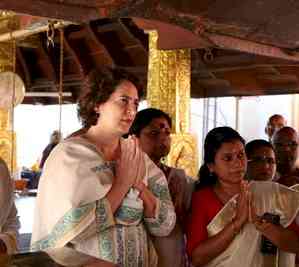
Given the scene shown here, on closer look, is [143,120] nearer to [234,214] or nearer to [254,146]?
[234,214]

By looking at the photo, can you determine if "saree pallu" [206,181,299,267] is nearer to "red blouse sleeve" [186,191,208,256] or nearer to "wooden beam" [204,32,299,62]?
"red blouse sleeve" [186,191,208,256]

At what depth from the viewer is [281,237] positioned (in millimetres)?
2252

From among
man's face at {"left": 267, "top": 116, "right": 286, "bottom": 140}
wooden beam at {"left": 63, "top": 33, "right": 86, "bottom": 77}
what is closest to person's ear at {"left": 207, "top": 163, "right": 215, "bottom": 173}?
man's face at {"left": 267, "top": 116, "right": 286, "bottom": 140}

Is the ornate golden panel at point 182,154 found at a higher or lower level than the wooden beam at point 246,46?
lower

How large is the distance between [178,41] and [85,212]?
1.26m

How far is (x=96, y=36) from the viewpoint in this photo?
6.45 m

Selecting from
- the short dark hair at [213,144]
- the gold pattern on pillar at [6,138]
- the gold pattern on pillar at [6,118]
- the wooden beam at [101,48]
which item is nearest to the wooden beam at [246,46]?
the short dark hair at [213,144]

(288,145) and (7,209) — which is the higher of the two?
(288,145)

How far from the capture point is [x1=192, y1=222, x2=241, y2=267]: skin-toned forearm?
2238 millimetres

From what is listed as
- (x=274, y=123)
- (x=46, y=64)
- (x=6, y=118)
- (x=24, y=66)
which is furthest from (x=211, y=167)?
(x=24, y=66)

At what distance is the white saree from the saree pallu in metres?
0.34

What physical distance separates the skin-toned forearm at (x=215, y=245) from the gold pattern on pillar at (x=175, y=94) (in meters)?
1.98

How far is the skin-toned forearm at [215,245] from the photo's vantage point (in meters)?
2.24

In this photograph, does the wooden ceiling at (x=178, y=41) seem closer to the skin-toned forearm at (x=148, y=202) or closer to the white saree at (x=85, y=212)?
the white saree at (x=85, y=212)
